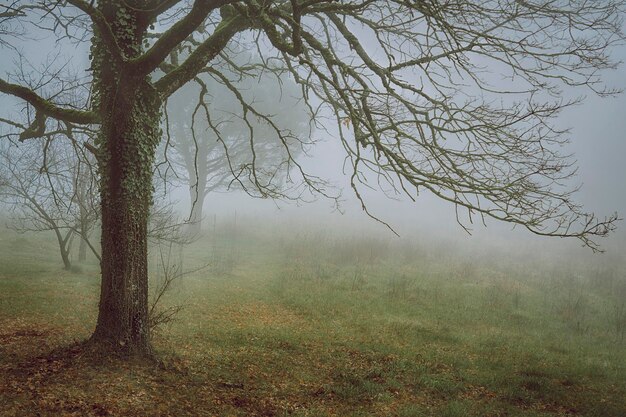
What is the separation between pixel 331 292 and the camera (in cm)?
1177

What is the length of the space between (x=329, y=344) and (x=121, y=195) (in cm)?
462

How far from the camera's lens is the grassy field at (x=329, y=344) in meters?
5.08

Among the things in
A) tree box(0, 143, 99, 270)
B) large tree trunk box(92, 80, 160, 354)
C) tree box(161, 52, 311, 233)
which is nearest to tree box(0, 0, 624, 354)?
large tree trunk box(92, 80, 160, 354)

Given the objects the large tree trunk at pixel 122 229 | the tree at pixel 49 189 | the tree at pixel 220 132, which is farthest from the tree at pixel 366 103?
the tree at pixel 220 132

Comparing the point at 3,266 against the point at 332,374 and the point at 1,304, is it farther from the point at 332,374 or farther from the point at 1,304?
the point at 332,374

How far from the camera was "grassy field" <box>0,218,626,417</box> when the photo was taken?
508 cm

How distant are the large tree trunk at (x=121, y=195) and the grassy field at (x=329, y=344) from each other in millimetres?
453

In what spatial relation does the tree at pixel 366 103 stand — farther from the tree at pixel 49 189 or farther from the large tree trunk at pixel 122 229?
the tree at pixel 49 189

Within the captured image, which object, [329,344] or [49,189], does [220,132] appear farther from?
[329,344]

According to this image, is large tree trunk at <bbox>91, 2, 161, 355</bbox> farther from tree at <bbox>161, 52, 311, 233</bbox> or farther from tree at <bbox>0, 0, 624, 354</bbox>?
tree at <bbox>161, 52, 311, 233</bbox>

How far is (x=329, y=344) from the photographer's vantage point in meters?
7.89

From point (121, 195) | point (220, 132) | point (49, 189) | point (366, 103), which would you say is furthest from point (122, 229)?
point (220, 132)

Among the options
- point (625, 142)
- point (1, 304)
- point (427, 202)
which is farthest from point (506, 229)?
point (1, 304)

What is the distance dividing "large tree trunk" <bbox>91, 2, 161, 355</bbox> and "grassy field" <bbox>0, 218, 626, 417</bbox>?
1.49 feet
